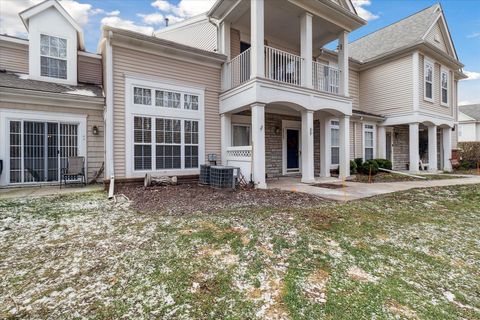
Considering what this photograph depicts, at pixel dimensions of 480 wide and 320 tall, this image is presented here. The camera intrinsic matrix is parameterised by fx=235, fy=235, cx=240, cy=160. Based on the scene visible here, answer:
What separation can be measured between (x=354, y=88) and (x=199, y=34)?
9.67 metres

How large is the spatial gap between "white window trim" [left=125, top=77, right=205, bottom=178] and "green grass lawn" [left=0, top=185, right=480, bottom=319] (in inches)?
117

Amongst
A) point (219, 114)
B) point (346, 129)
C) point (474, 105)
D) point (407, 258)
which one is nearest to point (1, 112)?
point (219, 114)

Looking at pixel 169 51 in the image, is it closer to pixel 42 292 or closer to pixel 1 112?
pixel 1 112

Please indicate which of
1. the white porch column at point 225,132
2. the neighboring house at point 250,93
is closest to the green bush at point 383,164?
the neighboring house at point 250,93

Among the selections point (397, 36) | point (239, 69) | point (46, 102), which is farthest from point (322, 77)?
point (46, 102)

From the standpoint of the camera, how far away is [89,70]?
9656mm

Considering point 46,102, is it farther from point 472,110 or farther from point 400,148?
point 472,110

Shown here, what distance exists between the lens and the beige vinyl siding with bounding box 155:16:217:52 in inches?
401

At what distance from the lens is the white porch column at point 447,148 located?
14730 millimetres

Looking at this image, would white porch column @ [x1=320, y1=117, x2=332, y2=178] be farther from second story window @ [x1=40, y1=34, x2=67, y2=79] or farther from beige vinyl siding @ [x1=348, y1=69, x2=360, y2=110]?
second story window @ [x1=40, y1=34, x2=67, y2=79]

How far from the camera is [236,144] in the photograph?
9867 millimetres

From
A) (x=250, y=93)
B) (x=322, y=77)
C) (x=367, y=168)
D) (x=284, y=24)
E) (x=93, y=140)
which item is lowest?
(x=367, y=168)

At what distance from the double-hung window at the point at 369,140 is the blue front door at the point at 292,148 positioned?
4.29 meters

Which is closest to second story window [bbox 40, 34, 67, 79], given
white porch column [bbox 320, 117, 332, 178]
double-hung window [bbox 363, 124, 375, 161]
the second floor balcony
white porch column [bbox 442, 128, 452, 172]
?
the second floor balcony
